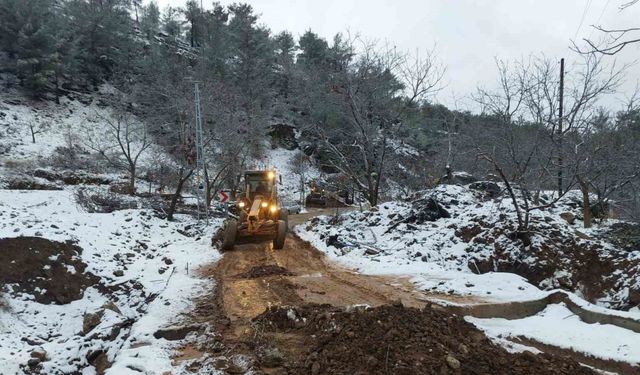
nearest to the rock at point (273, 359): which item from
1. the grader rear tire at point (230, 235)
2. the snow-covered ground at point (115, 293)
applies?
the snow-covered ground at point (115, 293)

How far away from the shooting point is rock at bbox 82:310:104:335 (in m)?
8.47

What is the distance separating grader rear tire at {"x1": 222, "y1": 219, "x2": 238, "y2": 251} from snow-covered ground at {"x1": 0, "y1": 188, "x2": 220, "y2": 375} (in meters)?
0.45

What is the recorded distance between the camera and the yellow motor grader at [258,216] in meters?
14.4

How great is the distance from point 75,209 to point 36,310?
366 inches

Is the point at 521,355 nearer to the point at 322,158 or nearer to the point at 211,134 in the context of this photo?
the point at 211,134

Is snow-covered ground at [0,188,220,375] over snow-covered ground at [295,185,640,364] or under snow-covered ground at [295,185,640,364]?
under

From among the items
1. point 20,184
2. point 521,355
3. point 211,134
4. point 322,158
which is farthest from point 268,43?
point 521,355

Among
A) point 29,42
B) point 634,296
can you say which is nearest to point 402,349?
point 634,296

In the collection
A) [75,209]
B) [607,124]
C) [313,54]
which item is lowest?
[75,209]

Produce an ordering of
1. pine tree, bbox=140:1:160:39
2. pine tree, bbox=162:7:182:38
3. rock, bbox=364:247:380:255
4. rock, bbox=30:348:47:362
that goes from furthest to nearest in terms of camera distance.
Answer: pine tree, bbox=162:7:182:38, pine tree, bbox=140:1:160:39, rock, bbox=364:247:380:255, rock, bbox=30:348:47:362

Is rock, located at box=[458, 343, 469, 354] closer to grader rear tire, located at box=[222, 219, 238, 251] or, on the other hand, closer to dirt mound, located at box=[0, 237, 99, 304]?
dirt mound, located at box=[0, 237, 99, 304]

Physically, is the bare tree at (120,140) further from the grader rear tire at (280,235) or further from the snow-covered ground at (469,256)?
the grader rear tire at (280,235)

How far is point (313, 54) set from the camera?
169ft

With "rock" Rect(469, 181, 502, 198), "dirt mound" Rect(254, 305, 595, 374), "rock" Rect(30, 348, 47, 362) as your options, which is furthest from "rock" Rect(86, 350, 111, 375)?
"rock" Rect(469, 181, 502, 198)
